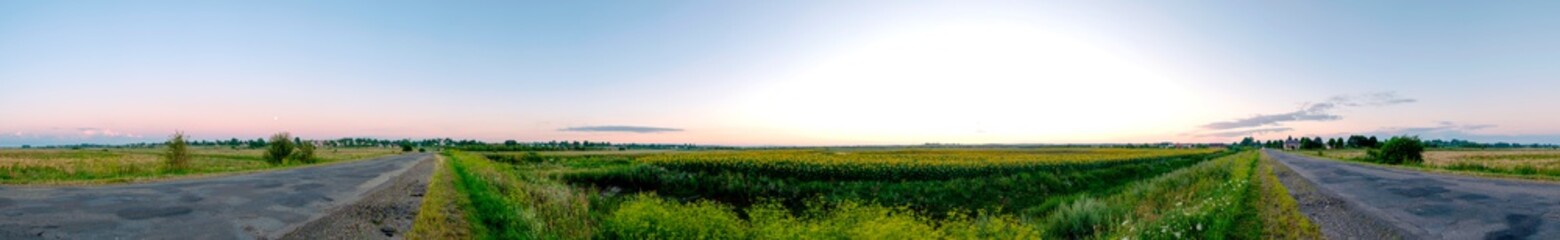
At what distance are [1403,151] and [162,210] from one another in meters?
62.0

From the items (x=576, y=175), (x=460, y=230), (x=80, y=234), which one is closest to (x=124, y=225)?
(x=80, y=234)

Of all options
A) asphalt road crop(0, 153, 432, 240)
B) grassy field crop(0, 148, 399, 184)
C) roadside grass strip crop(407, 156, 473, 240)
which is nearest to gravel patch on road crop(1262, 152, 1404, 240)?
roadside grass strip crop(407, 156, 473, 240)

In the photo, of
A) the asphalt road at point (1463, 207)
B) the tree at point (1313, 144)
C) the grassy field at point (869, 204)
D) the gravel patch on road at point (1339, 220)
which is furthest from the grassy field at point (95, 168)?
the tree at point (1313, 144)

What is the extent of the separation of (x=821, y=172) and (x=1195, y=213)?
72.5 feet

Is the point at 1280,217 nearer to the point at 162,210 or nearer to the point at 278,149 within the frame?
the point at 162,210

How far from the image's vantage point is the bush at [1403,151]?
47156mm

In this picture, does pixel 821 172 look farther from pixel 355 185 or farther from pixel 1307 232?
pixel 1307 232

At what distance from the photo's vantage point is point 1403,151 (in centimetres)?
4788

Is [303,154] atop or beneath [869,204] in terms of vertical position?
atop

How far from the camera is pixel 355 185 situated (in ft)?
70.7

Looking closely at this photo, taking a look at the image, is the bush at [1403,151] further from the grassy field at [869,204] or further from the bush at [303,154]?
the bush at [303,154]

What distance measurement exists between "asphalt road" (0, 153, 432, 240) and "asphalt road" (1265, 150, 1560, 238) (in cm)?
1767

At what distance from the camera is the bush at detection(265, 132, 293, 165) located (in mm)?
51344

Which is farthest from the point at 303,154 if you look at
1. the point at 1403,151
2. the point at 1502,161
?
the point at 1502,161
